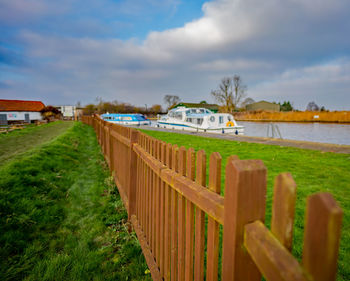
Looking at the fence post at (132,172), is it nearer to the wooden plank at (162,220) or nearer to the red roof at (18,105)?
the wooden plank at (162,220)

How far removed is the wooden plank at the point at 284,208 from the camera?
27.2 inches

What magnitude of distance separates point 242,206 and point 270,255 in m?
0.19

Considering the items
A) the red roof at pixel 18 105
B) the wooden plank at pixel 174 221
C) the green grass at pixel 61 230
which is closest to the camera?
the wooden plank at pixel 174 221

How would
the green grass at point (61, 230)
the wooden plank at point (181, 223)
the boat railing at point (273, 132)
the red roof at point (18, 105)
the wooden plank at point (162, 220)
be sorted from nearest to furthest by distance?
1. the wooden plank at point (181, 223)
2. the wooden plank at point (162, 220)
3. the green grass at point (61, 230)
4. the boat railing at point (273, 132)
5. the red roof at point (18, 105)

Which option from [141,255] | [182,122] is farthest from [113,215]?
[182,122]

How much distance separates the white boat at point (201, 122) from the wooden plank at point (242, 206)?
19195 millimetres

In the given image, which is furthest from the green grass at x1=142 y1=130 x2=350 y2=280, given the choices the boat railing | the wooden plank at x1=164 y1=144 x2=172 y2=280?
the boat railing

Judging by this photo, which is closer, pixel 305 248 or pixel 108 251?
pixel 305 248

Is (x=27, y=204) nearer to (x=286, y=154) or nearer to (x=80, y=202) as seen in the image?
(x=80, y=202)

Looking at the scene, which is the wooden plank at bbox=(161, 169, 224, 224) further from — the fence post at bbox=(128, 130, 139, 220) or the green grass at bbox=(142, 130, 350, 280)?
the green grass at bbox=(142, 130, 350, 280)

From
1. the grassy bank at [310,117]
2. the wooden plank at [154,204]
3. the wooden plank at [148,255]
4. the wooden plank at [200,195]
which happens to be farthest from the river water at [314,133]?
the wooden plank at [200,195]

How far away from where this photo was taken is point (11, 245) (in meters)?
2.59

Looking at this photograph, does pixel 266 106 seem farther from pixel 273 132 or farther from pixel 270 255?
pixel 270 255

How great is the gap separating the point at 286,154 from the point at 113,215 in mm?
6316
